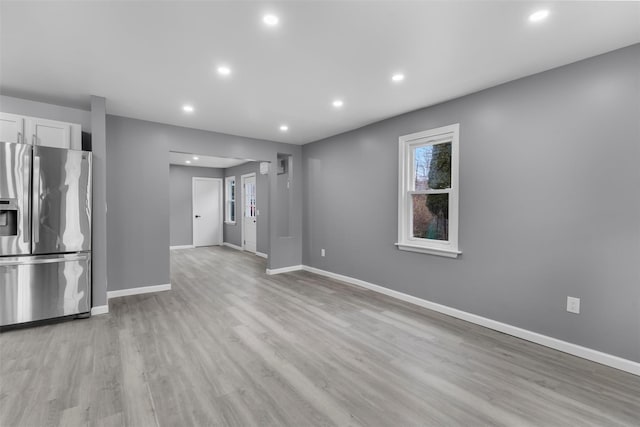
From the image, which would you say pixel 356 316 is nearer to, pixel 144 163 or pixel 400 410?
pixel 400 410

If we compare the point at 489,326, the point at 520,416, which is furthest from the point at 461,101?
the point at 520,416

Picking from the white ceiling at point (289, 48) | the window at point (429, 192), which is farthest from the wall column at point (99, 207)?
the window at point (429, 192)

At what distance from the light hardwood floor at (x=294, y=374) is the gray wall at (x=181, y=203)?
5.31 metres

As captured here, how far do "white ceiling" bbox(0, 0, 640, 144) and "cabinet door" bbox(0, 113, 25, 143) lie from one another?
301 mm

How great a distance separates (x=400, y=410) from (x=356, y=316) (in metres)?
1.58

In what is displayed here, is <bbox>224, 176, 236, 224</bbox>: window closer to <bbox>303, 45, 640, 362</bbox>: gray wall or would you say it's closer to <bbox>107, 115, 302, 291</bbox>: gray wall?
<bbox>107, 115, 302, 291</bbox>: gray wall

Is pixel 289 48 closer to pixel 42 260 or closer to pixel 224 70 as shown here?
pixel 224 70

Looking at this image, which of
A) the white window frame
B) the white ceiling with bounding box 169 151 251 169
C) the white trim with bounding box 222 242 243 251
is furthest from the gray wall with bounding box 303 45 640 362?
the white window frame

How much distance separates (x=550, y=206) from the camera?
267 centimetres

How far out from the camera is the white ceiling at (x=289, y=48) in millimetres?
1898

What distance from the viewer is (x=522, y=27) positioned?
6.77 feet

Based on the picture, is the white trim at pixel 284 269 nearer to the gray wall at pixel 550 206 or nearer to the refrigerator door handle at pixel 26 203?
the gray wall at pixel 550 206

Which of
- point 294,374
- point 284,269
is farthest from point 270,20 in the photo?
point 284,269

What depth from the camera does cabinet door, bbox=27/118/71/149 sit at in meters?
3.35
